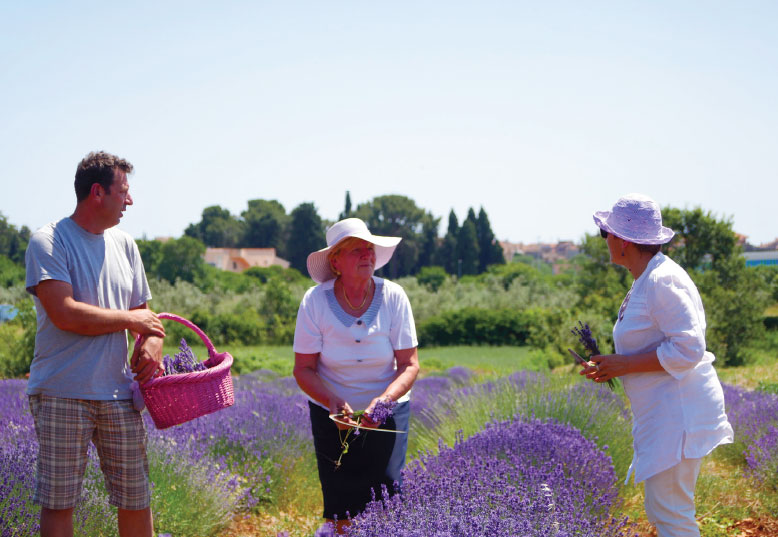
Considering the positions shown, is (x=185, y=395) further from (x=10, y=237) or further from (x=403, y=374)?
(x=10, y=237)

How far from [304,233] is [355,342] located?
6347 centimetres

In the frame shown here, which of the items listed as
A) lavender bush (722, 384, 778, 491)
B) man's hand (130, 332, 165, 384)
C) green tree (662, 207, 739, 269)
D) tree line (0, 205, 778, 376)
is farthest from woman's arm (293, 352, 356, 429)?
green tree (662, 207, 739, 269)

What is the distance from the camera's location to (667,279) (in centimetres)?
256

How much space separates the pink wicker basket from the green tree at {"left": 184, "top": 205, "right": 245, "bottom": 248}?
82354 mm

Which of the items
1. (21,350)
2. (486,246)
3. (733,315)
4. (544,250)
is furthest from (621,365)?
(544,250)

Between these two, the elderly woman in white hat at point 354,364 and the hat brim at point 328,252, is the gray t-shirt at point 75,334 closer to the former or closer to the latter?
the elderly woman in white hat at point 354,364

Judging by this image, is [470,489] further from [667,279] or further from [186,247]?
Result: [186,247]

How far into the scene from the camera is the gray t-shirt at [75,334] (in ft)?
8.39

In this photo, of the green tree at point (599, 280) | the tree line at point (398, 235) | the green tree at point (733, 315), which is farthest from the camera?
the tree line at point (398, 235)

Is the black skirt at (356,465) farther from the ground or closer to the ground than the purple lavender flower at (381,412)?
closer to the ground

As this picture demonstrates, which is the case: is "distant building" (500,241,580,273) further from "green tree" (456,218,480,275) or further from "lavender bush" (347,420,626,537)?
"lavender bush" (347,420,626,537)

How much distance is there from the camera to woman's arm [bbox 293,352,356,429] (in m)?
2.99

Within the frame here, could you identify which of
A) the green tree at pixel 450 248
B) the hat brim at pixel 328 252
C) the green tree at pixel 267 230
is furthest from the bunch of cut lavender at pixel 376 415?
the green tree at pixel 267 230

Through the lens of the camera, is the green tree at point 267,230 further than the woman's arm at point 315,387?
Yes
